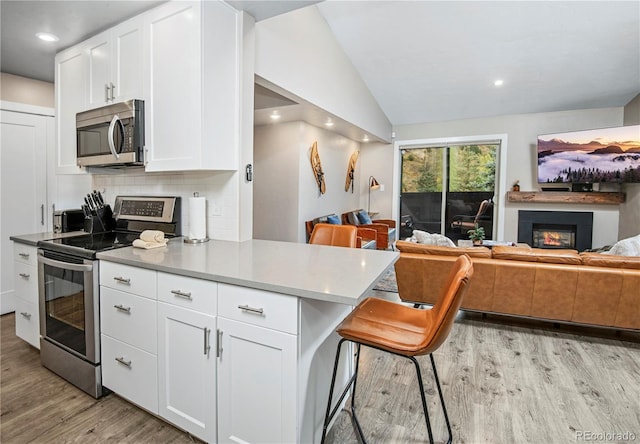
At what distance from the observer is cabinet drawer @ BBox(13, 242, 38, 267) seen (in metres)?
2.37

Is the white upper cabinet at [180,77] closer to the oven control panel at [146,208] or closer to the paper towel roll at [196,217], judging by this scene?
the paper towel roll at [196,217]

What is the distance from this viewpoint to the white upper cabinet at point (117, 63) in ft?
7.43

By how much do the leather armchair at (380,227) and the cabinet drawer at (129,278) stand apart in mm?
4513

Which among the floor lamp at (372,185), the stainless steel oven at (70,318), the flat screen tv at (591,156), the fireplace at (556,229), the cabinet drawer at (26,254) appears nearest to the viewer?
the stainless steel oven at (70,318)

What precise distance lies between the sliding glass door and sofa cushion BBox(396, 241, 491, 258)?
3714mm

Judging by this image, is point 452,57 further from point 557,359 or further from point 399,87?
point 557,359

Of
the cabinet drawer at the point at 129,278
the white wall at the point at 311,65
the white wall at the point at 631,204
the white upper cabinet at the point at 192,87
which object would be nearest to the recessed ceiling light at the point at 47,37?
the white upper cabinet at the point at 192,87

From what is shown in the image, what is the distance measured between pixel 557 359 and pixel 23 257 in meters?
4.10

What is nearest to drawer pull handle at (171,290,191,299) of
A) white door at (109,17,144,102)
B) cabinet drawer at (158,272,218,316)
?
cabinet drawer at (158,272,218,316)

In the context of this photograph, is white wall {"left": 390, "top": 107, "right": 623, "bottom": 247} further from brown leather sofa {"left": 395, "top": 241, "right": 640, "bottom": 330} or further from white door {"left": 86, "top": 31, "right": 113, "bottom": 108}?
white door {"left": 86, "top": 31, "right": 113, "bottom": 108}

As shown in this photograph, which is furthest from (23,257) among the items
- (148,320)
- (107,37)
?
(107,37)

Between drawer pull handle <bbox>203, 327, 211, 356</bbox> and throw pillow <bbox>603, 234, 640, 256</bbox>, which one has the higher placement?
throw pillow <bbox>603, 234, 640, 256</bbox>

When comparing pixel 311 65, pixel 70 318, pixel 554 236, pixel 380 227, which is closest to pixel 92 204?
pixel 70 318

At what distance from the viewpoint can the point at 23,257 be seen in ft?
8.07
